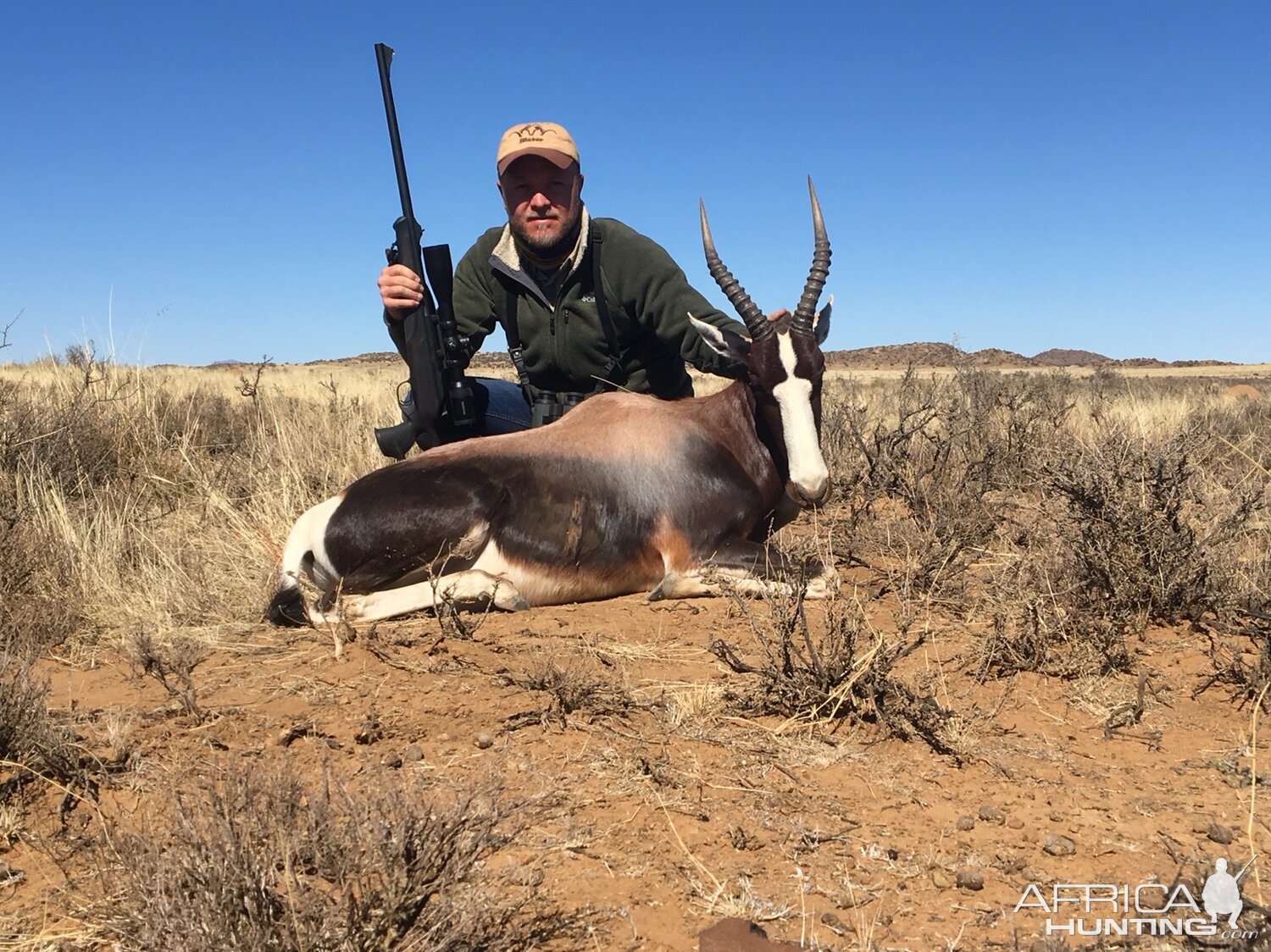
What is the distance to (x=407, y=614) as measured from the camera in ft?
14.9

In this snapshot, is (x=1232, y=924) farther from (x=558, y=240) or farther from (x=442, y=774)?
(x=558, y=240)

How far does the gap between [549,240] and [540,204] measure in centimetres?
23

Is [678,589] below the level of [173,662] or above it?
below

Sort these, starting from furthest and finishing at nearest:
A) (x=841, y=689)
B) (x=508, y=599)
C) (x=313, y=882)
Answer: (x=508, y=599), (x=841, y=689), (x=313, y=882)

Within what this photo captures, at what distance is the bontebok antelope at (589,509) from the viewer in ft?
15.0

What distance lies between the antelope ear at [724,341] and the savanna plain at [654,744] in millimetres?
1256

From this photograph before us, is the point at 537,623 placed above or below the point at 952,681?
above

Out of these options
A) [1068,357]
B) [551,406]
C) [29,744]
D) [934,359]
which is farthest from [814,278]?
[1068,357]

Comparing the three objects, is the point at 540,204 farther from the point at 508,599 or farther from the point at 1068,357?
the point at 1068,357

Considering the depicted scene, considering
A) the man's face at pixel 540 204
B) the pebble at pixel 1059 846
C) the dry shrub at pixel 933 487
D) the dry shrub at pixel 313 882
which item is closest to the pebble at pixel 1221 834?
the pebble at pixel 1059 846

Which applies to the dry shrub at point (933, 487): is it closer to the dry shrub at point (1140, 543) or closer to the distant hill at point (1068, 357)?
the dry shrub at point (1140, 543)

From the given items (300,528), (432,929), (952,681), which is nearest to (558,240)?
(300,528)

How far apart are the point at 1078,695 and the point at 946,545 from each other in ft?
5.17

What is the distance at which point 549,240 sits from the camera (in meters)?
5.92
